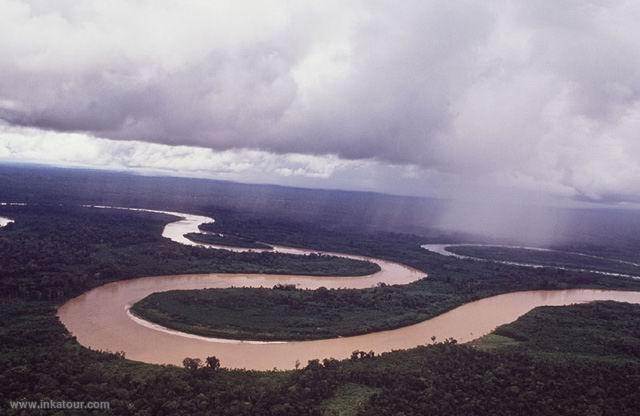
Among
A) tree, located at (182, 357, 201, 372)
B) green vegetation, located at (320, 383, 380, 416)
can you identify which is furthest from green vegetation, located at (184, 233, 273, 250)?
green vegetation, located at (320, 383, 380, 416)

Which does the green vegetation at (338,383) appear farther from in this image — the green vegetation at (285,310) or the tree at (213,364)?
the green vegetation at (285,310)

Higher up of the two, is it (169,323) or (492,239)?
(492,239)

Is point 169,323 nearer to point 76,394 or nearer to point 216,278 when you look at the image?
point 76,394

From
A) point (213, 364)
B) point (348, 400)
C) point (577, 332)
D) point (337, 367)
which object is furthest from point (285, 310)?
point (577, 332)

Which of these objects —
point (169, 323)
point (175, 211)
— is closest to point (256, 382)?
point (169, 323)

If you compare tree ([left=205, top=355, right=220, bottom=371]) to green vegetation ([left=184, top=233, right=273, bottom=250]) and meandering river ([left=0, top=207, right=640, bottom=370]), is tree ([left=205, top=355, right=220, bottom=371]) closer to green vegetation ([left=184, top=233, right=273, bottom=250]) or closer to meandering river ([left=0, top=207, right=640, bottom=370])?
meandering river ([left=0, top=207, right=640, bottom=370])

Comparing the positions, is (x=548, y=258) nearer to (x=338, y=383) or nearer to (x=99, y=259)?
(x=99, y=259)

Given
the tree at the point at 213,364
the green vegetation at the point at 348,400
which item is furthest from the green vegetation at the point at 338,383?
the tree at the point at 213,364
